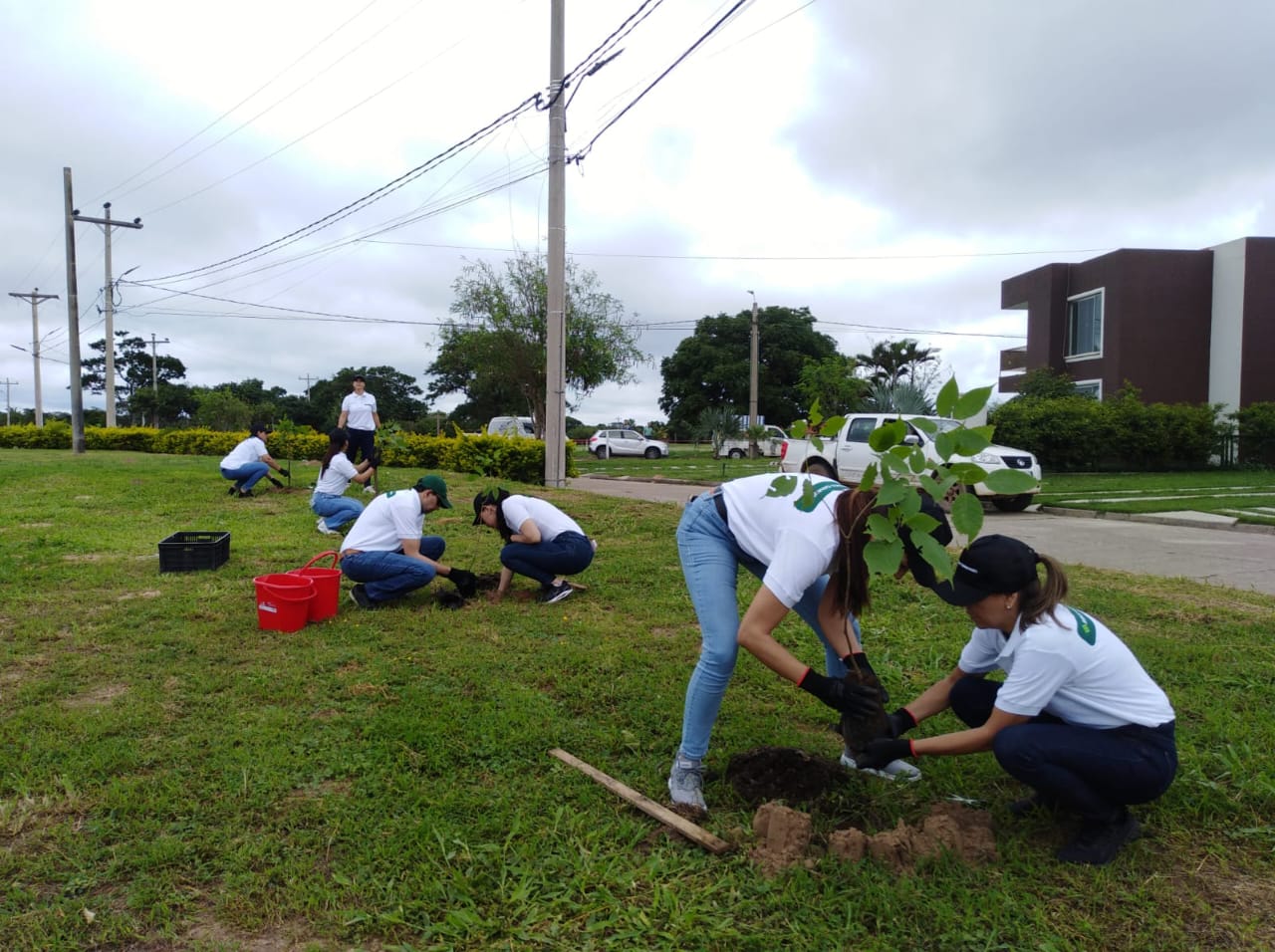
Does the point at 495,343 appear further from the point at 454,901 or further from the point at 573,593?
the point at 454,901

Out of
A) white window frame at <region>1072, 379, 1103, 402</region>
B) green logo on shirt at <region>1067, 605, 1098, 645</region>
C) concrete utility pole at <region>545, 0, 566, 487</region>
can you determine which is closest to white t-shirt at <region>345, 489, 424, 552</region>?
green logo on shirt at <region>1067, 605, 1098, 645</region>

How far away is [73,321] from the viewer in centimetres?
2345

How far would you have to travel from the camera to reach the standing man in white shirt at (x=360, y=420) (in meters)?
10.7

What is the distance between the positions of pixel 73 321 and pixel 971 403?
90.1 feet

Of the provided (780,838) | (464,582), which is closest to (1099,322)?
(464,582)

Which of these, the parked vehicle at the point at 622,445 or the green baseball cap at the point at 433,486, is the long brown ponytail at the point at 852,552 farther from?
the parked vehicle at the point at 622,445

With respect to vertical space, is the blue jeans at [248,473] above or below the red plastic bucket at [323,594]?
above

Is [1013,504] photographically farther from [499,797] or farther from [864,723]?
[499,797]

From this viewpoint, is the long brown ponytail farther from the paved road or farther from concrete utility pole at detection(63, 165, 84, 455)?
concrete utility pole at detection(63, 165, 84, 455)

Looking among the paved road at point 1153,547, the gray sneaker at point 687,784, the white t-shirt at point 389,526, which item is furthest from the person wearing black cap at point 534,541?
the paved road at point 1153,547

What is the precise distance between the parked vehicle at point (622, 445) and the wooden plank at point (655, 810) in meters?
30.5

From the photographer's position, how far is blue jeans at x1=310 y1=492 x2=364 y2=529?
28.5 ft

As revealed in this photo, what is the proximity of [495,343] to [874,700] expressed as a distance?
78.8ft

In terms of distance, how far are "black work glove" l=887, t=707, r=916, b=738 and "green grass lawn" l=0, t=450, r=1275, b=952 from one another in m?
0.33
